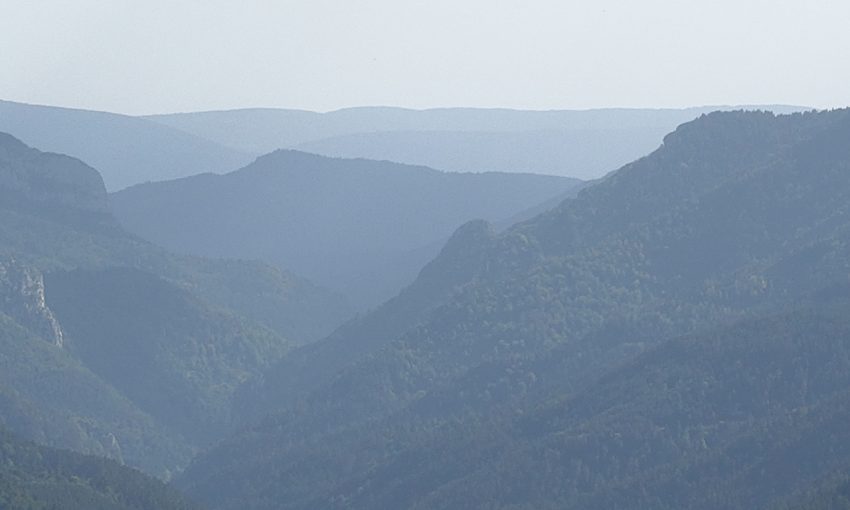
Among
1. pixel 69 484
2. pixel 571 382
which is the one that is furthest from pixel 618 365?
pixel 69 484

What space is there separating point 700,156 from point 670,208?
29.7ft

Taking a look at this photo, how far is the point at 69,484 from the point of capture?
10788 centimetres

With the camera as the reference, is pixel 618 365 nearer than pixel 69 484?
No

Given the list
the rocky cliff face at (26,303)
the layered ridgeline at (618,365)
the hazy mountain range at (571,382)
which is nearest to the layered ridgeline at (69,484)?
the hazy mountain range at (571,382)

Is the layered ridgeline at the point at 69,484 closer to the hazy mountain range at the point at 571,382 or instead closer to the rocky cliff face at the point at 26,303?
the hazy mountain range at the point at 571,382

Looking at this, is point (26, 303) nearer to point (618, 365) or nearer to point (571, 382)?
point (571, 382)

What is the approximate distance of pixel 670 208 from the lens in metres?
174

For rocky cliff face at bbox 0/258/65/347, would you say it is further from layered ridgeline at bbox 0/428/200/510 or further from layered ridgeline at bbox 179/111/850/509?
A: layered ridgeline at bbox 0/428/200/510

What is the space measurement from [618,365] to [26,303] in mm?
80093

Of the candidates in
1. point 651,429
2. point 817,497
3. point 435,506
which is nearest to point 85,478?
point 435,506

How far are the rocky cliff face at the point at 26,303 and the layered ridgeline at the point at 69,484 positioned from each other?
74.7 metres

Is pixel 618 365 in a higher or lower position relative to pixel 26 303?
higher

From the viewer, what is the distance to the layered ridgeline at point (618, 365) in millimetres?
116312

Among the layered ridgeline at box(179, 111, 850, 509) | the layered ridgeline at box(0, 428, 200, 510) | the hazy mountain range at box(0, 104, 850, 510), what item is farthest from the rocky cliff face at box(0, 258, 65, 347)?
the layered ridgeline at box(0, 428, 200, 510)
